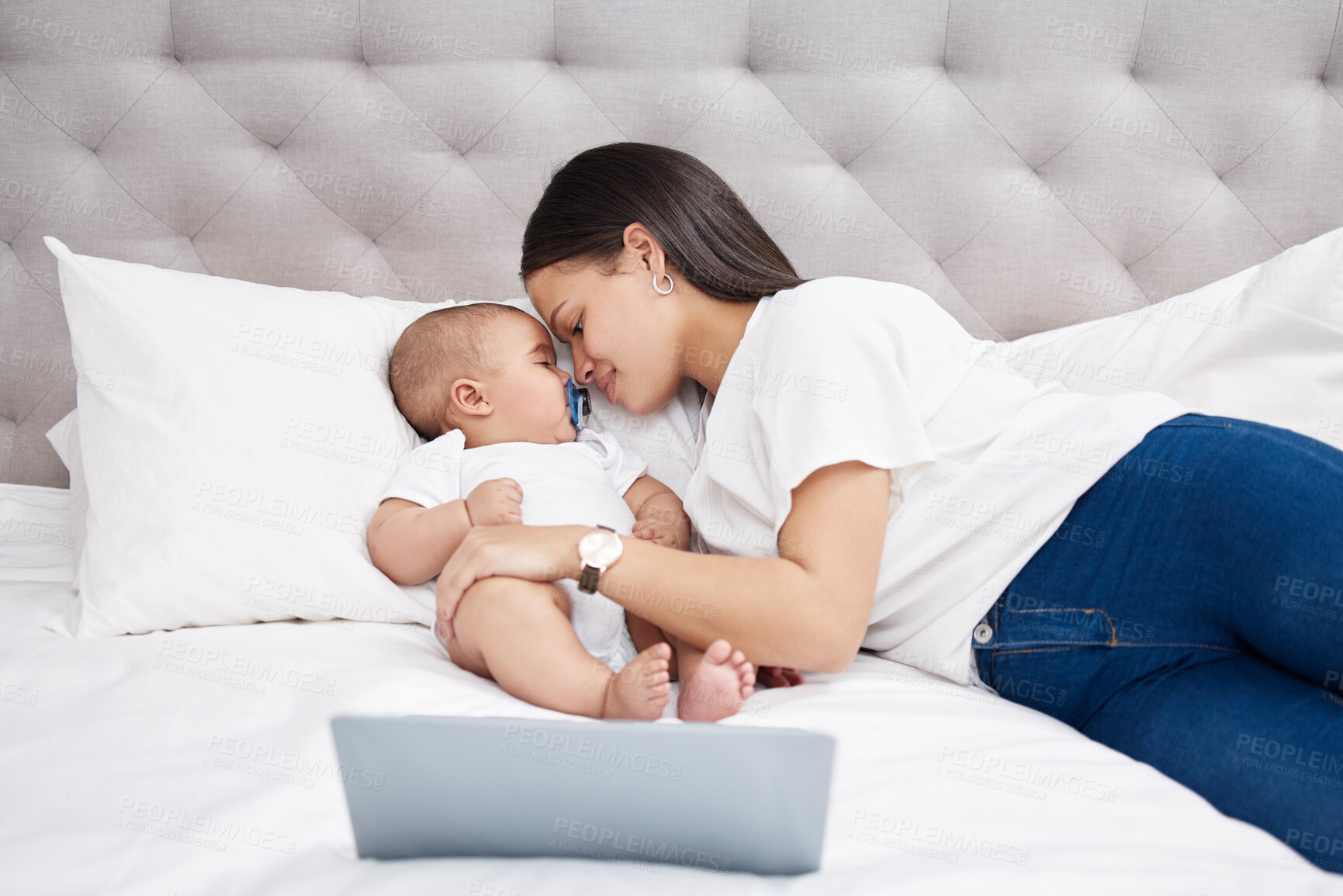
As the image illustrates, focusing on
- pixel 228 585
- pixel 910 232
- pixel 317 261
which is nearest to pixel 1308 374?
pixel 910 232

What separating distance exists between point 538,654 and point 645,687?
14 cm

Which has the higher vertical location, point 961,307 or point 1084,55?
point 1084,55

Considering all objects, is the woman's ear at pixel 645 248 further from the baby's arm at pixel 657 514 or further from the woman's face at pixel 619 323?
the baby's arm at pixel 657 514

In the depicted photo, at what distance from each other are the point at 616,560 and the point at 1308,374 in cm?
109

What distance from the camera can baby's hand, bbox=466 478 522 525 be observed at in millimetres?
1103

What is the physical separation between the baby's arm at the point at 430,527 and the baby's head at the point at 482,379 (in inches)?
6.5

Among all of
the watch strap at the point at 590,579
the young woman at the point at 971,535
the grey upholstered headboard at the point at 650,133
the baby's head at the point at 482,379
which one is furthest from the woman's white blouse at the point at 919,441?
the grey upholstered headboard at the point at 650,133

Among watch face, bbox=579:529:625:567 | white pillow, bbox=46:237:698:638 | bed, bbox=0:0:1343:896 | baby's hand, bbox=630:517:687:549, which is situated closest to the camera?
watch face, bbox=579:529:625:567

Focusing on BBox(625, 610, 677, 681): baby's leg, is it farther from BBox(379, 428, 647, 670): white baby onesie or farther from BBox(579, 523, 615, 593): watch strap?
BBox(579, 523, 615, 593): watch strap

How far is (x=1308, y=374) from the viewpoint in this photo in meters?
1.26

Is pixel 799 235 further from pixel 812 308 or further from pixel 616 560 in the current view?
pixel 616 560

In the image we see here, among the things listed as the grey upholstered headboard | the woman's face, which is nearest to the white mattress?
the woman's face

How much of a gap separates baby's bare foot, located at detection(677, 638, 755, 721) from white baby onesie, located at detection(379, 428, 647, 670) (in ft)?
0.73

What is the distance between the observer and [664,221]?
118 centimetres
